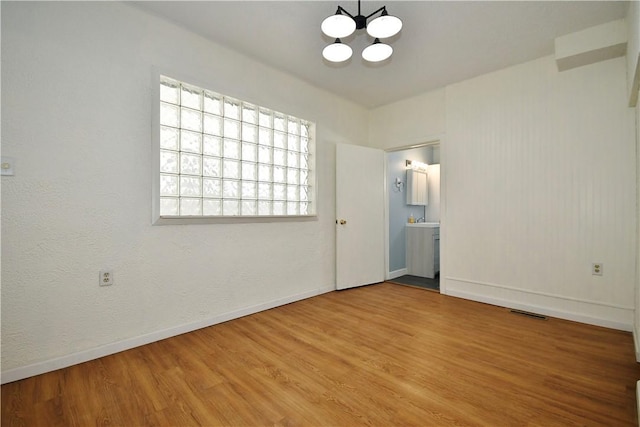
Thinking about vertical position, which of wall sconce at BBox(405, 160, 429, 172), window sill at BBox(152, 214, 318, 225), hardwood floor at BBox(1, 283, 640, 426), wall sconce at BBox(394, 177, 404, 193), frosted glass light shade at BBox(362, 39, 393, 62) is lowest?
hardwood floor at BBox(1, 283, 640, 426)

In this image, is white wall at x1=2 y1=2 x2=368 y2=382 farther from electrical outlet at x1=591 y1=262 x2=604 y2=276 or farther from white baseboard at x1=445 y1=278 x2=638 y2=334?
electrical outlet at x1=591 y1=262 x2=604 y2=276

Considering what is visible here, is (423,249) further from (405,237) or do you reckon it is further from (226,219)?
(226,219)

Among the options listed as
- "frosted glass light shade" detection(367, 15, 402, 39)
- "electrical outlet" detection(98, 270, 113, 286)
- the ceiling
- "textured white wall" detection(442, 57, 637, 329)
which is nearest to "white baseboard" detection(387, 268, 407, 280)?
"textured white wall" detection(442, 57, 637, 329)

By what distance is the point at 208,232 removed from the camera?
262 centimetres

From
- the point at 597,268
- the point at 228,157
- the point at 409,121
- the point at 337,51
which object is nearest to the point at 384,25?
the point at 337,51

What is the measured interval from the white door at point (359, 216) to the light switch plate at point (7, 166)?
290 cm

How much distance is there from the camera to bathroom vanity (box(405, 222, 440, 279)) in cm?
455

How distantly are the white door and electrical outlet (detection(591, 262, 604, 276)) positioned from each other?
88.6 inches

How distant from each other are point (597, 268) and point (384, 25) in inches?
112

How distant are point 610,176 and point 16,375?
471 cm

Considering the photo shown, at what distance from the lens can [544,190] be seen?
2.89m

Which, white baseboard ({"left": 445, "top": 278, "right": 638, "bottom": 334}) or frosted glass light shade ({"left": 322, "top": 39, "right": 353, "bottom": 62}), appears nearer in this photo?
frosted glass light shade ({"left": 322, "top": 39, "right": 353, "bottom": 62})

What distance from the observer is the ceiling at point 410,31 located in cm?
219

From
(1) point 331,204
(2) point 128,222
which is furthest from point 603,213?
(2) point 128,222
